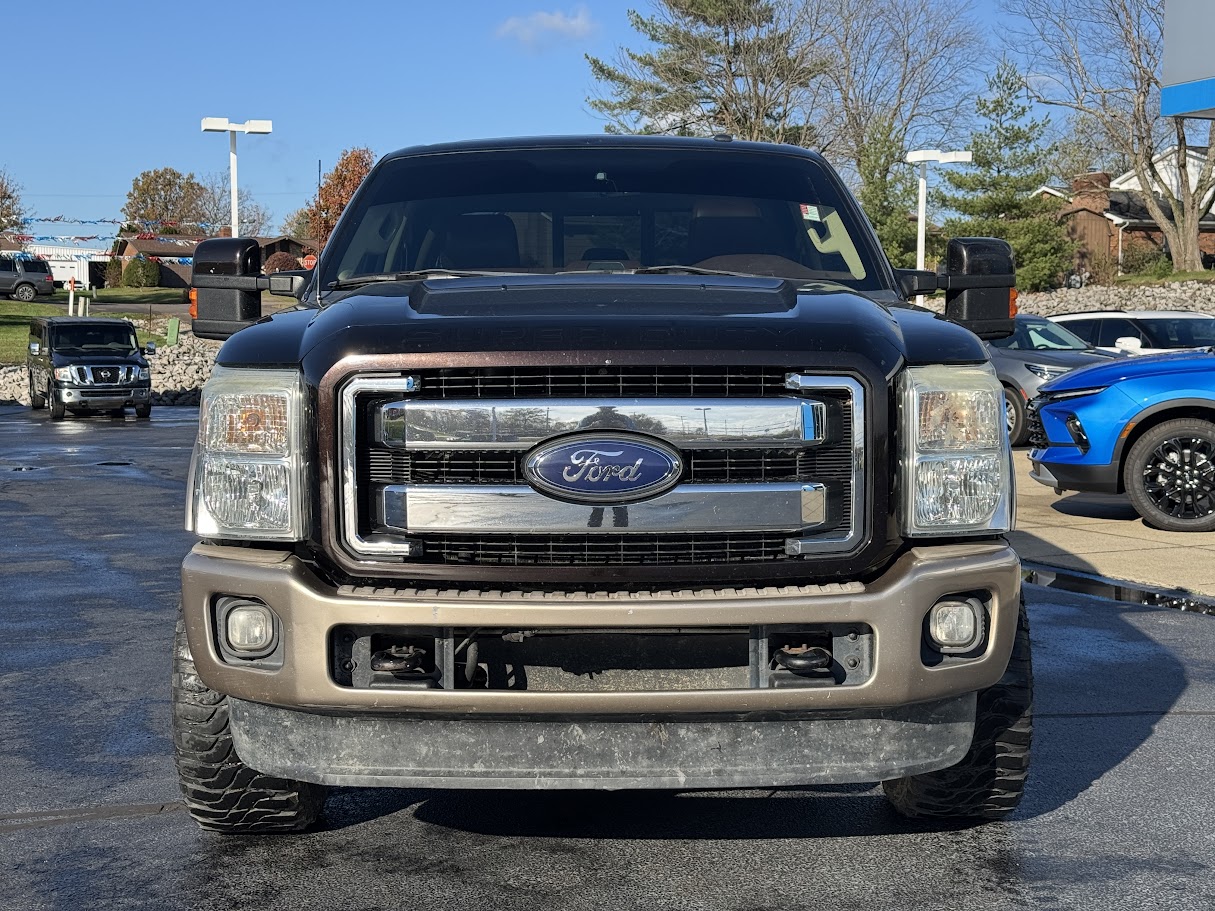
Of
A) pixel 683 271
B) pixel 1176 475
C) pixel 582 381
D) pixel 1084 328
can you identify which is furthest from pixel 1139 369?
pixel 1084 328

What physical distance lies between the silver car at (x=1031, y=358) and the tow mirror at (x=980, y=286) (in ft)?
43.5

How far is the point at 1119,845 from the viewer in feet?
14.9

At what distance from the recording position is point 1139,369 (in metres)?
11.5

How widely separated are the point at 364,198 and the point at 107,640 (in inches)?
115

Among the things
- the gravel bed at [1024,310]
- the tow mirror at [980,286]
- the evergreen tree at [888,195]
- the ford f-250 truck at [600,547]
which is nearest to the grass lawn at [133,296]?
the gravel bed at [1024,310]

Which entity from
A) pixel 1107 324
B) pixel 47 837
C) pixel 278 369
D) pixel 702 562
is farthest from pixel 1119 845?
pixel 1107 324

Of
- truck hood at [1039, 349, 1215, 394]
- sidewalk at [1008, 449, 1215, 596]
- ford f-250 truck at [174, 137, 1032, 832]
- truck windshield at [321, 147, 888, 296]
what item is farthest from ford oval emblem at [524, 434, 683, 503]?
truck hood at [1039, 349, 1215, 394]

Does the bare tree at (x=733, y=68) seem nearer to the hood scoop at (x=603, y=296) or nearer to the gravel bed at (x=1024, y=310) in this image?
the gravel bed at (x=1024, y=310)

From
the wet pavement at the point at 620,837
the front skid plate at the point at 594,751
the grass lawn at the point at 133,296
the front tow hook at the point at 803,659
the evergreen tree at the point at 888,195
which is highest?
the evergreen tree at the point at 888,195

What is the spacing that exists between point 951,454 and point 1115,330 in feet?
56.3

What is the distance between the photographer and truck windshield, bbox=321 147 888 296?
17.9 ft

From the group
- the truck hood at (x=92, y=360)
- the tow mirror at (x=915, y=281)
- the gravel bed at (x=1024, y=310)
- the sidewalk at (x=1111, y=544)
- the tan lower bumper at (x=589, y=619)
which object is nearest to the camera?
the tan lower bumper at (x=589, y=619)

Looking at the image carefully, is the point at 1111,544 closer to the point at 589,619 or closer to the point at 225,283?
the point at 225,283

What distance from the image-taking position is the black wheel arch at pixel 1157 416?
36.6 feet
